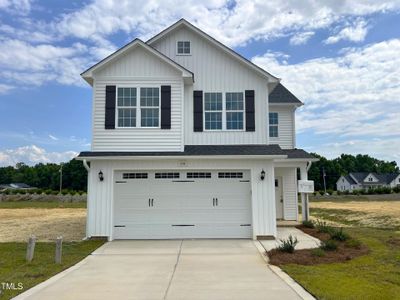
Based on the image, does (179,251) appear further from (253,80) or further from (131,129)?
(253,80)

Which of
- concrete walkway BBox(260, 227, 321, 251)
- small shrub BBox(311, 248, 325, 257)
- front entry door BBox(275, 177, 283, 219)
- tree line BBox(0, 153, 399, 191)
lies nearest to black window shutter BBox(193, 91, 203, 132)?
concrete walkway BBox(260, 227, 321, 251)

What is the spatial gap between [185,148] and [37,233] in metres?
7.39

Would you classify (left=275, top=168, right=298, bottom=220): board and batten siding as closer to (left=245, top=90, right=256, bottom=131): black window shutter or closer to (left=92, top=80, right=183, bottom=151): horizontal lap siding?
(left=245, top=90, right=256, bottom=131): black window shutter

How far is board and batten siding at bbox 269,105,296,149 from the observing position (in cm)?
2062

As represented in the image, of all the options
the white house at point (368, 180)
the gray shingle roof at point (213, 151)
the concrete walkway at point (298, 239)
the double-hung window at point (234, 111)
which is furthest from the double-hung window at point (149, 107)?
the white house at point (368, 180)

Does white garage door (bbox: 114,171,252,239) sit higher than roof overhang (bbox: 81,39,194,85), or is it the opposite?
roof overhang (bbox: 81,39,194,85)

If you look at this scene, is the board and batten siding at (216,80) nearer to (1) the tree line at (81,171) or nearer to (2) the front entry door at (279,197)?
(2) the front entry door at (279,197)

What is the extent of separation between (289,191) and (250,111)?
6.12 m

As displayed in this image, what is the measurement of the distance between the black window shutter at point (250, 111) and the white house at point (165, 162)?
4cm

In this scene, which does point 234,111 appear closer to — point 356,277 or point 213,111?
point 213,111

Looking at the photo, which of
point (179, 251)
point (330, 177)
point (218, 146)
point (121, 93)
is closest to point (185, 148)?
point (218, 146)

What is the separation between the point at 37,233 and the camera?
16.7 m

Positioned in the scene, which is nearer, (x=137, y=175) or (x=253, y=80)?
(x=137, y=175)

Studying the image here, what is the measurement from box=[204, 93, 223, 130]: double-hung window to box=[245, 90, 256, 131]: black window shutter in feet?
3.51
